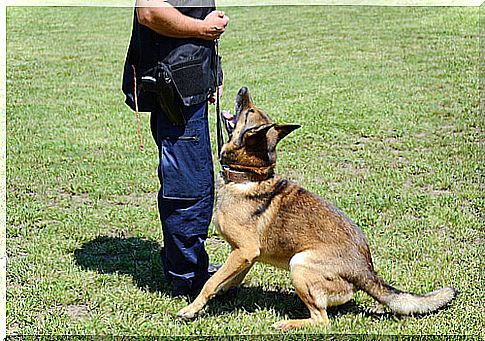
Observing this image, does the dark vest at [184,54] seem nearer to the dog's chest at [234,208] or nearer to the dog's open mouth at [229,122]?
the dog's open mouth at [229,122]

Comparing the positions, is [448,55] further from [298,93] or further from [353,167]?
[353,167]

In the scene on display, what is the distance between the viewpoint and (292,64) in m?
16.5

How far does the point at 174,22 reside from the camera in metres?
4.98

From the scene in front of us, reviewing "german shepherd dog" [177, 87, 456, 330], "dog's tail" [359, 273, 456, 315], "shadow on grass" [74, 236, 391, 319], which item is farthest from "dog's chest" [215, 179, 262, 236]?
"dog's tail" [359, 273, 456, 315]

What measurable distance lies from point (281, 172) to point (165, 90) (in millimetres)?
4265

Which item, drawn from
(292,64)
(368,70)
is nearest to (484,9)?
(368,70)

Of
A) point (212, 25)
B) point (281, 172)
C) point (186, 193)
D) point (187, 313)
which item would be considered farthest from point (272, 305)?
point (281, 172)

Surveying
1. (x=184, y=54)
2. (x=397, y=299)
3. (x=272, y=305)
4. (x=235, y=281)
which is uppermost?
(x=184, y=54)

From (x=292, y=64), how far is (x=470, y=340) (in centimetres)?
1196

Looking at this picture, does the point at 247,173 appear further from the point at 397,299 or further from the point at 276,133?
the point at 397,299

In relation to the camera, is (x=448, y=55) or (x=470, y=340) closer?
(x=470, y=340)

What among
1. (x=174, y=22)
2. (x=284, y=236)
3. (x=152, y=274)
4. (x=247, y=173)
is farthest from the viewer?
(x=152, y=274)

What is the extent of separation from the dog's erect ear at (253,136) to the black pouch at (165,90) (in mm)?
447

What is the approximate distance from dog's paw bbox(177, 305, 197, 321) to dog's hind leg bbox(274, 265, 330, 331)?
2.14 feet
